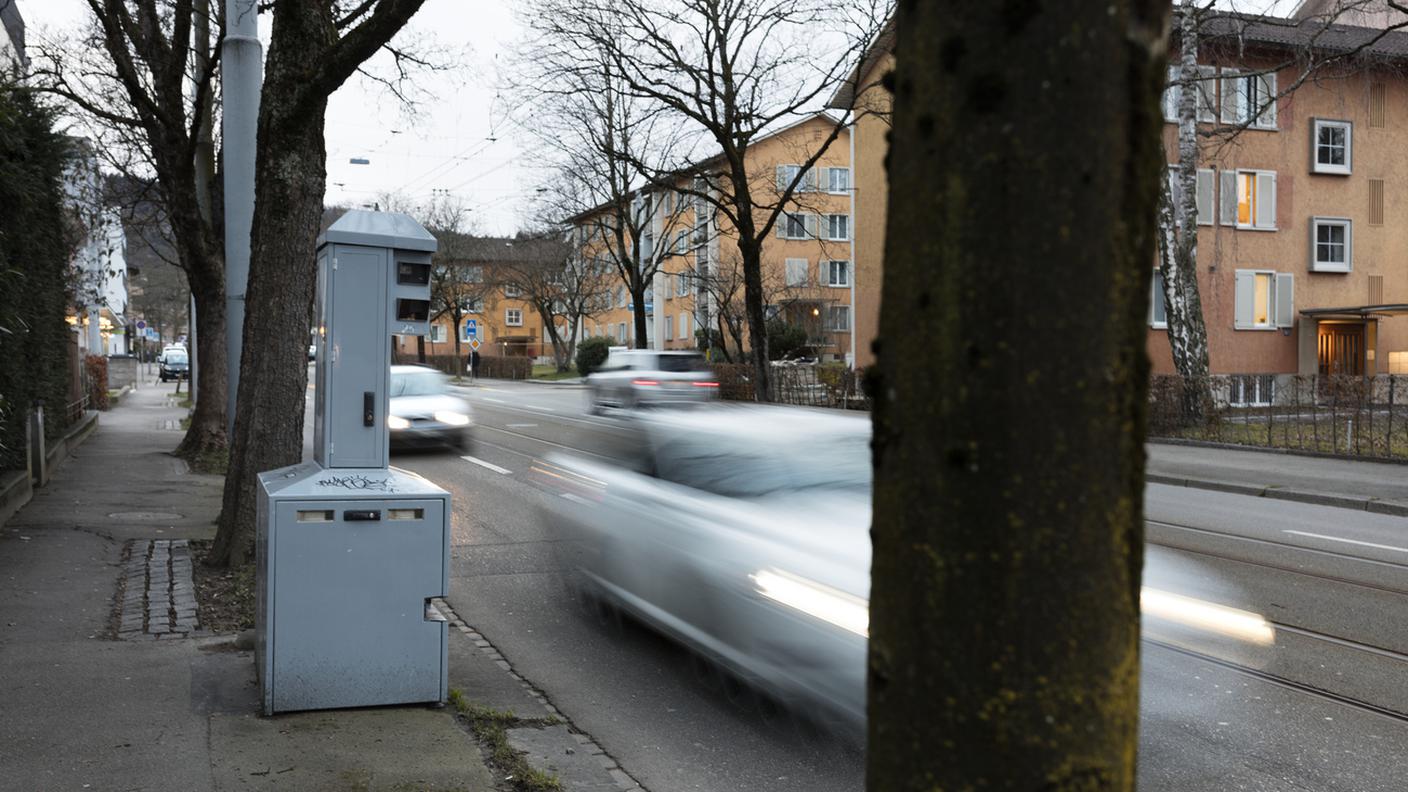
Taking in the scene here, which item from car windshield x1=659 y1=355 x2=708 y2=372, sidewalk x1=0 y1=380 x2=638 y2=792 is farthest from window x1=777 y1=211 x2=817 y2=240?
sidewalk x1=0 y1=380 x2=638 y2=792

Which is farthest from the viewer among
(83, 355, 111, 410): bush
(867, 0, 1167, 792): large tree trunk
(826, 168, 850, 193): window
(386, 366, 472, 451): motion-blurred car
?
(826, 168, 850, 193): window

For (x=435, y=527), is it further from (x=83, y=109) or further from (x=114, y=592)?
(x=83, y=109)

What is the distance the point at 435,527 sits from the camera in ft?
17.9

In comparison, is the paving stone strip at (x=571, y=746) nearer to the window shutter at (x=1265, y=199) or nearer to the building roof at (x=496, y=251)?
the window shutter at (x=1265, y=199)

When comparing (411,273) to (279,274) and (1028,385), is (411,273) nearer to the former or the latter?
(279,274)

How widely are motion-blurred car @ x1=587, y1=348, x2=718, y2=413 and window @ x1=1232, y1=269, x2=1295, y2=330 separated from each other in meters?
17.1

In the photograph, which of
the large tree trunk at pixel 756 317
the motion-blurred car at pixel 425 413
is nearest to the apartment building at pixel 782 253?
the large tree trunk at pixel 756 317

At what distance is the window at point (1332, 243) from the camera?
3544cm

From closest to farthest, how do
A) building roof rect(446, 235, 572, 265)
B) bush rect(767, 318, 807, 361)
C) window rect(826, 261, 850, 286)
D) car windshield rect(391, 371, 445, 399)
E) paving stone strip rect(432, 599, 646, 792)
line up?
paving stone strip rect(432, 599, 646, 792), car windshield rect(391, 371, 445, 399), bush rect(767, 318, 807, 361), window rect(826, 261, 850, 286), building roof rect(446, 235, 572, 265)

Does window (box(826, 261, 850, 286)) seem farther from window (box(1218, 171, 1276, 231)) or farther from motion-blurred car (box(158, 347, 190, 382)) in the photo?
motion-blurred car (box(158, 347, 190, 382))

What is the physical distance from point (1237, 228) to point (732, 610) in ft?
110

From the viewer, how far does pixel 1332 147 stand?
117 ft

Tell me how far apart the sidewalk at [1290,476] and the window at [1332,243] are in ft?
61.3

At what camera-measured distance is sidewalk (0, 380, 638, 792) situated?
4.62m
